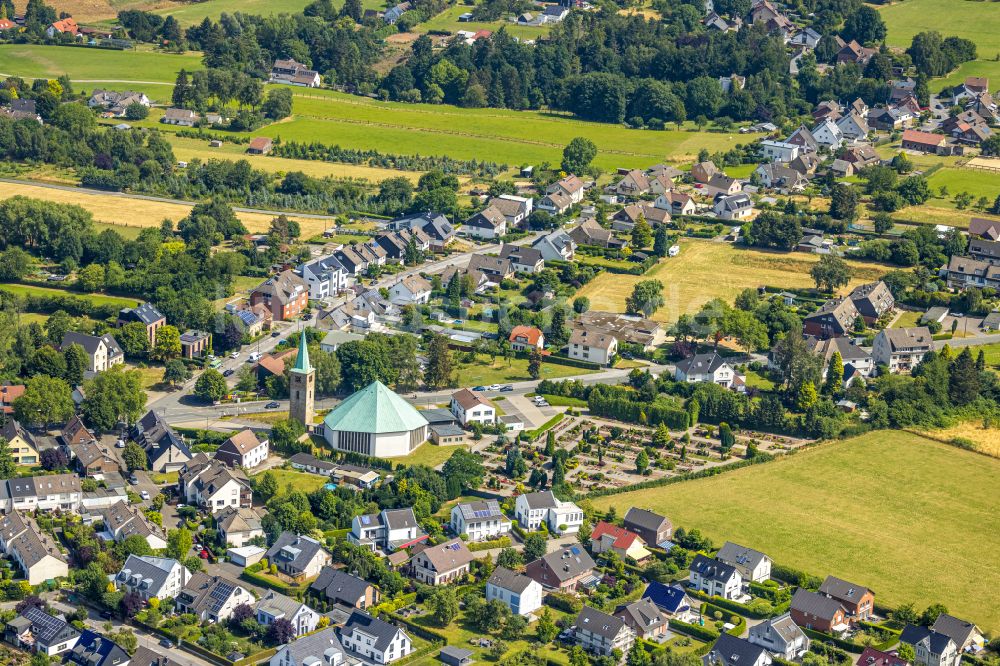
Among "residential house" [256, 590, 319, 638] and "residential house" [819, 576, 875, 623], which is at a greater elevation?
"residential house" [819, 576, 875, 623]

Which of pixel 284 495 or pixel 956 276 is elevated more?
pixel 956 276

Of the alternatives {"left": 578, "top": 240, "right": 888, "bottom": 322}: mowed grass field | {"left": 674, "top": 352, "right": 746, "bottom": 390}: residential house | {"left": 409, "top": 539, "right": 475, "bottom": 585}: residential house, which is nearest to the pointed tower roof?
{"left": 409, "top": 539, "right": 475, "bottom": 585}: residential house

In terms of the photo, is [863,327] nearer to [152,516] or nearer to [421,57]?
[152,516]

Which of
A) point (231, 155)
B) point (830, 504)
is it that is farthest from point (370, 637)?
point (231, 155)

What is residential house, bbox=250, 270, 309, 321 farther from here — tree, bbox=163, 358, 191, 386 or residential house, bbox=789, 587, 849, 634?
residential house, bbox=789, 587, 849, 634

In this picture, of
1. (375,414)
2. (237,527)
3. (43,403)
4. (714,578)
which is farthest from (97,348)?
(714,578)

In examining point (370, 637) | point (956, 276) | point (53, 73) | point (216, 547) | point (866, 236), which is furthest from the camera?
point (53, 73)
